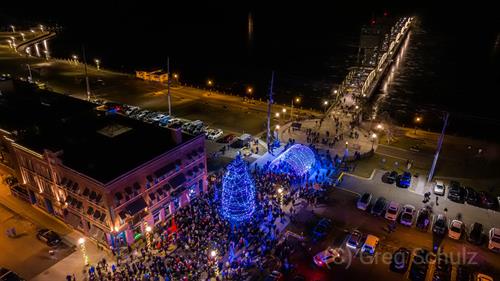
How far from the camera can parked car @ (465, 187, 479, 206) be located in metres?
45.2

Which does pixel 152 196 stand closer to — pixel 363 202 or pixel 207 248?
pixel 207 248

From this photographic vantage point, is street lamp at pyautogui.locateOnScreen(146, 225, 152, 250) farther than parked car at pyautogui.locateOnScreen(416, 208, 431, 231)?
No

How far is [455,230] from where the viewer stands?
39156 millimetres

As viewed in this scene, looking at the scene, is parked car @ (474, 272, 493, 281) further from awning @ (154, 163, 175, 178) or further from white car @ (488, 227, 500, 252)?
awning @ (154, 163, 175, 178)

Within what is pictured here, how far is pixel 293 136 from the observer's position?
61.0m

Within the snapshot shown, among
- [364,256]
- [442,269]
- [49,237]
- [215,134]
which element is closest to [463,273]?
[442,269]

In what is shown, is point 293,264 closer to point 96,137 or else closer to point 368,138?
point 96,137

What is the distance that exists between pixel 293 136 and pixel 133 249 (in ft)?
104

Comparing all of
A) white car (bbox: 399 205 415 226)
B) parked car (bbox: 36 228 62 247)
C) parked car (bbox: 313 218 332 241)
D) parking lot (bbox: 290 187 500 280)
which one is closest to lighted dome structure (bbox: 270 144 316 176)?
parking lot (bbox: 290 187 500 280)

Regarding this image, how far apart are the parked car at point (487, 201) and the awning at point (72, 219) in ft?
150

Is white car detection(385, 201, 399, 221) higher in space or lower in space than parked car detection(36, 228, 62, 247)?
higher

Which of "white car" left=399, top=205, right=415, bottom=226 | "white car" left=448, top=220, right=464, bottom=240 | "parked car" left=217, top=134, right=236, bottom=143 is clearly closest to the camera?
"white car" left=448, top=220, right=464, bottom=240

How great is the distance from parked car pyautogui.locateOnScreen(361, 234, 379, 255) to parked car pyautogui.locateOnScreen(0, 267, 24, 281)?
1252 inches

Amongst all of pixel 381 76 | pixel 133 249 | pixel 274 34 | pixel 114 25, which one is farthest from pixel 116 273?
pixel 114 25
